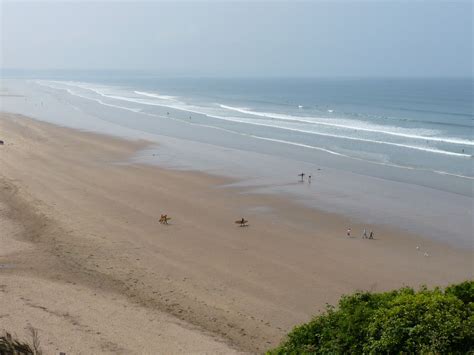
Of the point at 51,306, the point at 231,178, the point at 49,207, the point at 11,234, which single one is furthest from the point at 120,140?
the point at 51,306

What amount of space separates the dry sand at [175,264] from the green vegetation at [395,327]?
3.88 m

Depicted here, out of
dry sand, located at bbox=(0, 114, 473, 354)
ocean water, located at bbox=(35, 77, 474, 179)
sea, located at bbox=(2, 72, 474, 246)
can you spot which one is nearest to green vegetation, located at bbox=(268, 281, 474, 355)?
dry sand, located at bbox=(0, 114, 473, 354)

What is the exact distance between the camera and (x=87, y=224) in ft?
72.9

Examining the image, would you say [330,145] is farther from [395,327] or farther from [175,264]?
[395,327]

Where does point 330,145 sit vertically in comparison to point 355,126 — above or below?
below

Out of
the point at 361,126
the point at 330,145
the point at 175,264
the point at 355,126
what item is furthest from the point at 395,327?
the point at 361,126

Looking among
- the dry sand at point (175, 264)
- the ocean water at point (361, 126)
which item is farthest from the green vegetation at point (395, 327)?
the ocean water at point (361, 126)

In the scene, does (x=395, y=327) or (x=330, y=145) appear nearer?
(x=395, y=327)

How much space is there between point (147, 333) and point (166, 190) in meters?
15.4

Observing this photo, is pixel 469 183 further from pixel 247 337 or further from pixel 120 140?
pixel 120 140

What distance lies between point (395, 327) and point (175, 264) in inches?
423

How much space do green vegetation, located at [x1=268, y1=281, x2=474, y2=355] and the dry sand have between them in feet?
12.7

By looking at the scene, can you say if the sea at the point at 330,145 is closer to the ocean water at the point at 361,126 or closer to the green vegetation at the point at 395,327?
the ocean water at the point at 361,126

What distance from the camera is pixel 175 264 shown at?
18438mm
